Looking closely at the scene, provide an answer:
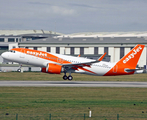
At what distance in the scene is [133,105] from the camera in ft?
89.8

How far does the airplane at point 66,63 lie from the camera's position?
46.6m

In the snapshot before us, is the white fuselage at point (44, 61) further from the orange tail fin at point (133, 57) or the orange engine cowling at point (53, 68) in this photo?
the orange tail fin at point (133, 57)

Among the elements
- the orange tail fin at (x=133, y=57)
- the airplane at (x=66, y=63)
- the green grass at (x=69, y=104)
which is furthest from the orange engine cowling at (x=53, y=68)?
the orange tail fin at (x=133, y=57)

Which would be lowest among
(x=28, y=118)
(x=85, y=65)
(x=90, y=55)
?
(x=28, y=118)

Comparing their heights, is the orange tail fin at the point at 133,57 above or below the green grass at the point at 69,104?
above

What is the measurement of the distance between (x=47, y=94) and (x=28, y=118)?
14188mm

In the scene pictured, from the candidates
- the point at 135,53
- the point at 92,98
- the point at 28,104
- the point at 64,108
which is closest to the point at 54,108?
the point at 64,108

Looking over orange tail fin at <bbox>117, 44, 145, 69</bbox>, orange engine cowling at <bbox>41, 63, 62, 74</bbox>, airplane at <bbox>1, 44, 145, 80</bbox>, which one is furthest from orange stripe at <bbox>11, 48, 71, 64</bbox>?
orange tail fin at <bbox>117, 44, 145, 69</bbox>

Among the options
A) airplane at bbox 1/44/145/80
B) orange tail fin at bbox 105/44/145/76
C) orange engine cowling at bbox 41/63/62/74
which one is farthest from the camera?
orange tail fin at bbox 105/44/145/76

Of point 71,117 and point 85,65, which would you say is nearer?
point 71,117

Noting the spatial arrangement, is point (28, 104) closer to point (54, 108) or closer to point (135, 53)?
point (54, 108)

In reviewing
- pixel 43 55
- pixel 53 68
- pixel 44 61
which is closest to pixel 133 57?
pixel 53 68

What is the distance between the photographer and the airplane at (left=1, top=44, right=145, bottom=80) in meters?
46.6

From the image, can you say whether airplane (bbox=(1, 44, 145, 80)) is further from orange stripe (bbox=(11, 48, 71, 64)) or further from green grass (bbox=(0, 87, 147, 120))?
green grass (bbox=(0, 87, 147, 120))
